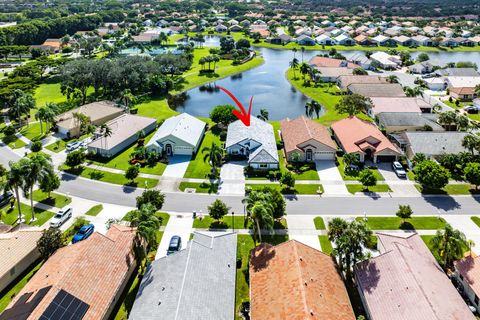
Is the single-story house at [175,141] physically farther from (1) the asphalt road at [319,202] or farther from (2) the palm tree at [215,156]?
(1) the asphalt road at [319,202]

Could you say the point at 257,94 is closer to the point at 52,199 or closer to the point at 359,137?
the point at 359,137

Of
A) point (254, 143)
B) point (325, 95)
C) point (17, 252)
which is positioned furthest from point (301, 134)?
point (17, 252)

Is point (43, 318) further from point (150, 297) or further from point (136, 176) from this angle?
point (136, 176)

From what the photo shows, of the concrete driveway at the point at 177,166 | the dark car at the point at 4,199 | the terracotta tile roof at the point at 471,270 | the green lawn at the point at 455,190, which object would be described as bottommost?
the dark car at the point at 4,199

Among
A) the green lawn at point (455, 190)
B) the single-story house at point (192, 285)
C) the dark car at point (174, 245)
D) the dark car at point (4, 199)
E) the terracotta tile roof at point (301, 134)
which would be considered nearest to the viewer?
the single-story house at point (192, 285)

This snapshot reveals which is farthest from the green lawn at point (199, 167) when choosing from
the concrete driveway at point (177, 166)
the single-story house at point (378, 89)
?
the single-story house at point (378, 89)

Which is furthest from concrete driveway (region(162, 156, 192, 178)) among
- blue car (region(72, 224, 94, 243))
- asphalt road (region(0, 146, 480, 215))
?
blue car (region(72, 224, 94, 243))
